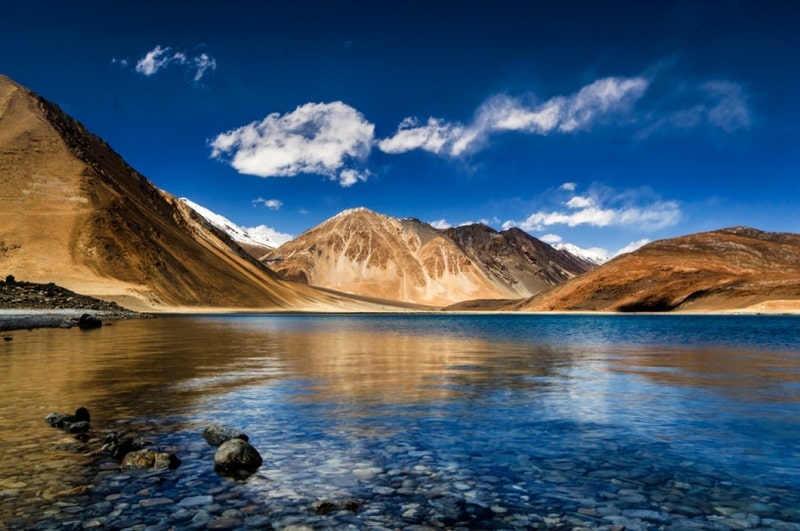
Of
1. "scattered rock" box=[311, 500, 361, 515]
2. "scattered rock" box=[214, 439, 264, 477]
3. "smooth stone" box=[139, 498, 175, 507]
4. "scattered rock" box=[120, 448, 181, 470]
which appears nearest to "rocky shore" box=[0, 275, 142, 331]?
"scattered rock" box=[120, 448, 181, 470]

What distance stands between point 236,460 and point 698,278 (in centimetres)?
16520

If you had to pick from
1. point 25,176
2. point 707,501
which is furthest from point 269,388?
point 25,176

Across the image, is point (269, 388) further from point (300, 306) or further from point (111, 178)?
point (300, 306)

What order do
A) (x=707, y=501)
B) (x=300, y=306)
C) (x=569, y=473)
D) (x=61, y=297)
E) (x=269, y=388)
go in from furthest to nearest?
(x=300, y=306)
(x=61, y=297)
(x=269, y=388)
(x=569, y=473)
(x=707, y=501)

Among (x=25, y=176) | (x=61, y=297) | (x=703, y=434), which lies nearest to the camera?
(x=703, y=434)

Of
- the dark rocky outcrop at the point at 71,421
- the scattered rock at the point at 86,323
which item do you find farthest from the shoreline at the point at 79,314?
the dark rocky outcrop at the point at 71,421

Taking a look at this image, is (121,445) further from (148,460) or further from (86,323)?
(86,323)

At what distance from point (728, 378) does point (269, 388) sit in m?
17.3

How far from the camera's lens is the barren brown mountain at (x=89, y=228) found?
107188 mm

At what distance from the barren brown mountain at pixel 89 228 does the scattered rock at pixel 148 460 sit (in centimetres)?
10061

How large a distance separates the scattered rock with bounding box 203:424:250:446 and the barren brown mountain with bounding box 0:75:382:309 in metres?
99.6

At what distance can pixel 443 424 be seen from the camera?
43.4 feet

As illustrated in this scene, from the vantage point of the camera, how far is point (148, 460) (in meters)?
9.62

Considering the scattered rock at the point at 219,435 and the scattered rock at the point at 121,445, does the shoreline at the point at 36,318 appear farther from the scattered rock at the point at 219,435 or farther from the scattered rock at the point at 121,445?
the scattered rock at the point at 219,435
